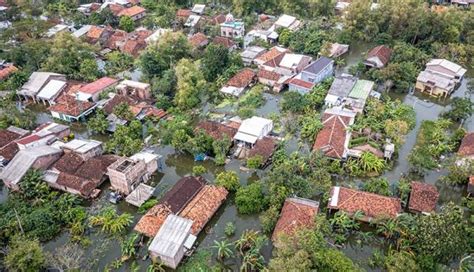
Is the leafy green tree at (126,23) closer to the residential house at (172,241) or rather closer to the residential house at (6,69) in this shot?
the residential house at (6,69)

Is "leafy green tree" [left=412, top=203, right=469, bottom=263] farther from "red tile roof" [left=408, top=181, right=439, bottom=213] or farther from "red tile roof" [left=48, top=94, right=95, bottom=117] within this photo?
"red tile roof" [left=48, top=94, right=95, bottom=117]

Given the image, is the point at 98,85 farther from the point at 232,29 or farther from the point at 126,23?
the point at 232,29

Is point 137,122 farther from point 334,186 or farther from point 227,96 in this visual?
point 334,186

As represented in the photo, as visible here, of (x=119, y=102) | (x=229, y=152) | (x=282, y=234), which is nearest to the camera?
(x=282, y=234)

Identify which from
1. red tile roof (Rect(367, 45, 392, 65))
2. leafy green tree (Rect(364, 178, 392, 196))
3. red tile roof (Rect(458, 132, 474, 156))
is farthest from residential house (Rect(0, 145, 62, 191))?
red tile roof (Rect(367, 45, 392, 65))

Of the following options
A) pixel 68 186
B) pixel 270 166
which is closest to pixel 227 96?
pixel 270 166
